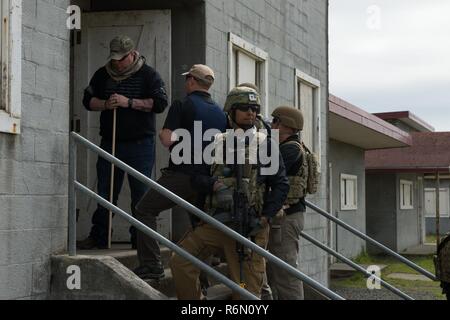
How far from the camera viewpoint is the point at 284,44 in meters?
9.22

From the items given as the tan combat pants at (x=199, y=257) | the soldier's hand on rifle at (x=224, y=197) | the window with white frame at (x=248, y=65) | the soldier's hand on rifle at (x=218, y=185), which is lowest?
the tan combat pants at (x=199, y=257)

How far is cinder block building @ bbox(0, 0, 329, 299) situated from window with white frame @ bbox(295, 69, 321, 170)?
2 cm

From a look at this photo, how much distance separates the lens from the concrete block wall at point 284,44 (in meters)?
7.26

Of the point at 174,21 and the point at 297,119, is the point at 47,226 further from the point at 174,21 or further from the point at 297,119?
the point at 174,21

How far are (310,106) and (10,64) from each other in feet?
20.5

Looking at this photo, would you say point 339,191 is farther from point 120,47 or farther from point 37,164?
point 37,164

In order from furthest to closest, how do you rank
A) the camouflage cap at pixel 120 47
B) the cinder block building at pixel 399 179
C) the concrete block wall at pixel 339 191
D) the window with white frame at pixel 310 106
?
the cinder block building at pixel 399 179
the concrete block wall at pixel 339 191
the window with white frame at pixel 310 106
the camouflage cap at pixel 120 47

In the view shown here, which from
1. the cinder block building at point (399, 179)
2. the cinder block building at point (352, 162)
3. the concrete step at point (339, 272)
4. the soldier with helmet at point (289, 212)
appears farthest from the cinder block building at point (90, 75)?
the cinder block building at point (399, 179)

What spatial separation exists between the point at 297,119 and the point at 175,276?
6.03 ft

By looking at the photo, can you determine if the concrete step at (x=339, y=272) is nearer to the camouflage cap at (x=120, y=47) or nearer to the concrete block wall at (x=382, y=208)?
the concrete block wall at (x=382, y=208)

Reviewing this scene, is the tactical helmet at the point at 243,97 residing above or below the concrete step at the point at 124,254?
above

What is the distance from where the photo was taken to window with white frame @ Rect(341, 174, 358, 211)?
18078 mm

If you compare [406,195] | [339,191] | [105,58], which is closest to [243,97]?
[105,58]

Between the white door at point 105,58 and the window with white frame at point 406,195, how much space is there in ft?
53.2
